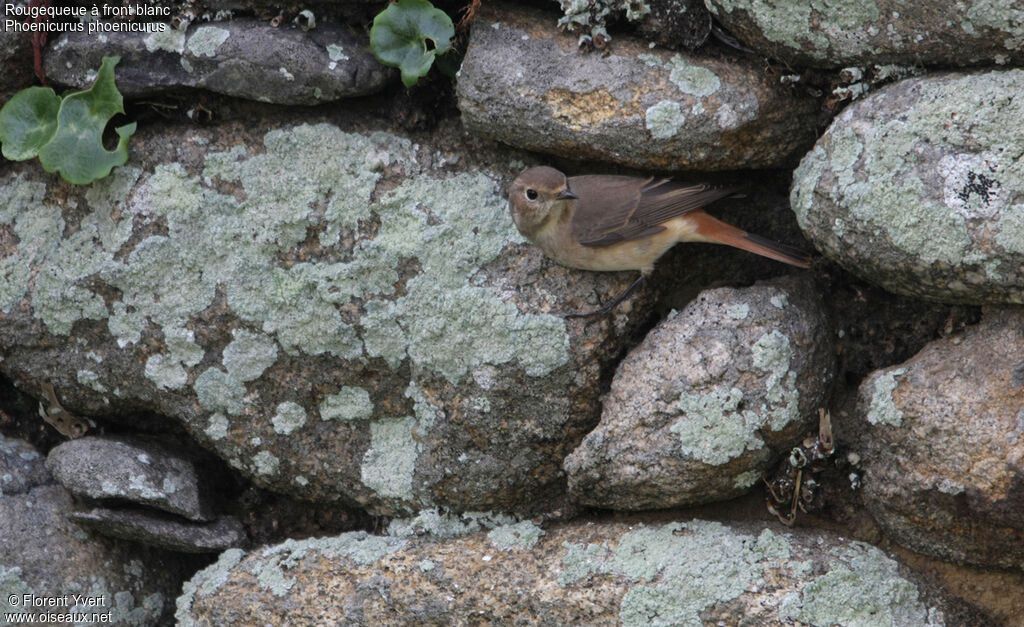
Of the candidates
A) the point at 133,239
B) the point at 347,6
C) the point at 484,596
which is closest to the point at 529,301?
the point at 484,596

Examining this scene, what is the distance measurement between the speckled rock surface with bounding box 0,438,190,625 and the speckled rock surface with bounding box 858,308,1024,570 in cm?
325

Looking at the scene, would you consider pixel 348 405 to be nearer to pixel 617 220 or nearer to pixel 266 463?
pixel 266 463

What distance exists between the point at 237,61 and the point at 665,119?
1.86m

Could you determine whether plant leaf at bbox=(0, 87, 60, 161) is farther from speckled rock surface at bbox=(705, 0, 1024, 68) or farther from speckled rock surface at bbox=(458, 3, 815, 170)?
→ speckled rock surface at bbox=(705, 0, 1024, 68)

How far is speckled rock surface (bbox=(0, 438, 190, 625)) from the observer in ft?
14.3

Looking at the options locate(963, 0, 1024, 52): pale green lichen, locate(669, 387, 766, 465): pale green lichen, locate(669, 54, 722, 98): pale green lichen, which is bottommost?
locate(669, 387, 766, 465): pale green lichen

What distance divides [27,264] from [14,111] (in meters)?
0.69

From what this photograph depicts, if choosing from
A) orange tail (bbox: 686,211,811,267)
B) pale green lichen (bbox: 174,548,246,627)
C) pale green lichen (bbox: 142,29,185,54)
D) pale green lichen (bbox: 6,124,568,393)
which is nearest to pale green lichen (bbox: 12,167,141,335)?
pale green lichen (bbox: 6,124,568,393)

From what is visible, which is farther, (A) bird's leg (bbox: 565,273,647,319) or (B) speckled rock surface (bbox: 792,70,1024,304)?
(A) bird's leg (bbox: 565,273,647,319)

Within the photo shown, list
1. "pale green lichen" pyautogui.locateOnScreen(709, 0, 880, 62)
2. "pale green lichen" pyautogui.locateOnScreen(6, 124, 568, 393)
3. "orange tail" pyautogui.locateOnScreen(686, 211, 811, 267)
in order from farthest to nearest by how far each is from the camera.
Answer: "pale green lichen" pyautogui.locateOnScreen(6, 124, 568, 393) → "orange tail" pyautogui.locateOnScreen(686, 211, 811, 267) → "pale green lichen" pyautogui.locateOnScreen(709, 0, 880, 62)

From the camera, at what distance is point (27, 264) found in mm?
4496

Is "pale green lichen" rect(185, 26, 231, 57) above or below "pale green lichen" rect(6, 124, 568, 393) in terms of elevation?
above

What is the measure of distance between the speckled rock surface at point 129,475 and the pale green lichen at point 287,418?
48 centimetres

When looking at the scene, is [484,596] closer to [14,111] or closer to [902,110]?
[902,110]
